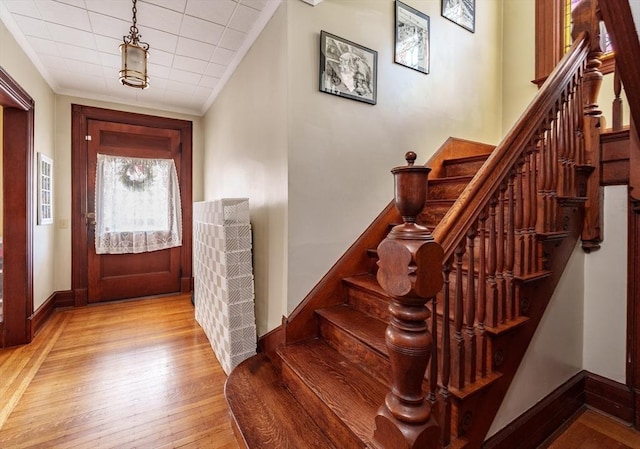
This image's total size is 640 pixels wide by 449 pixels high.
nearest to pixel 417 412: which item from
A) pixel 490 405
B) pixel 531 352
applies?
pixel 490 405

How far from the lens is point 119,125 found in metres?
3.71

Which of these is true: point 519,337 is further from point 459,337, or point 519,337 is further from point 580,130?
point 580,130

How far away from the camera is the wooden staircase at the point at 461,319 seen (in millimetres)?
1024

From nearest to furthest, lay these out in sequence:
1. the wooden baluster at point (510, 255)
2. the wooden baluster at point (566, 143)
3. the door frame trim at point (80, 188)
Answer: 1. the wooden baluster at point (510, 255)
2. the wooden baluster at point (566, 143)
3. the door frame trim at point (80, 188)

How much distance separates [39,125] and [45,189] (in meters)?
0.63

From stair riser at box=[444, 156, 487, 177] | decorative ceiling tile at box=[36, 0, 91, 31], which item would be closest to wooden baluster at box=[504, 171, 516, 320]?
stair riser at box=[444, 156, 487, 177]

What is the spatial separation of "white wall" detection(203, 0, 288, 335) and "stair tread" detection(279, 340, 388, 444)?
322mm

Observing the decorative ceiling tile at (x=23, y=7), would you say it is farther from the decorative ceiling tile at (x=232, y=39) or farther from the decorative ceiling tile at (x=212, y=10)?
the decorative ceiling tile at (x=232, y=39)

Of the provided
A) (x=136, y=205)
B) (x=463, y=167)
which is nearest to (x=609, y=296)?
(x=463, y=167)

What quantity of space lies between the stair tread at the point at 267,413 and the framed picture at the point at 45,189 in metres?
2.63

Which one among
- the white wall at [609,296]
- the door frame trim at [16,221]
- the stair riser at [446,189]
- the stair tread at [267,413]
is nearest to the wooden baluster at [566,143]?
the white wall at [609,296]

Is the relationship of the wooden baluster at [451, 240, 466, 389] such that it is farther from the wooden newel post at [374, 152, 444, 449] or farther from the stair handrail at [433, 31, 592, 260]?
the wooden newel post at [374, 152, 444, 449]

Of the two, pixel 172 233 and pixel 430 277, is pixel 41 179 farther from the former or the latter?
pixel 430 277

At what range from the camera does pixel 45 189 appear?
10.0ft
